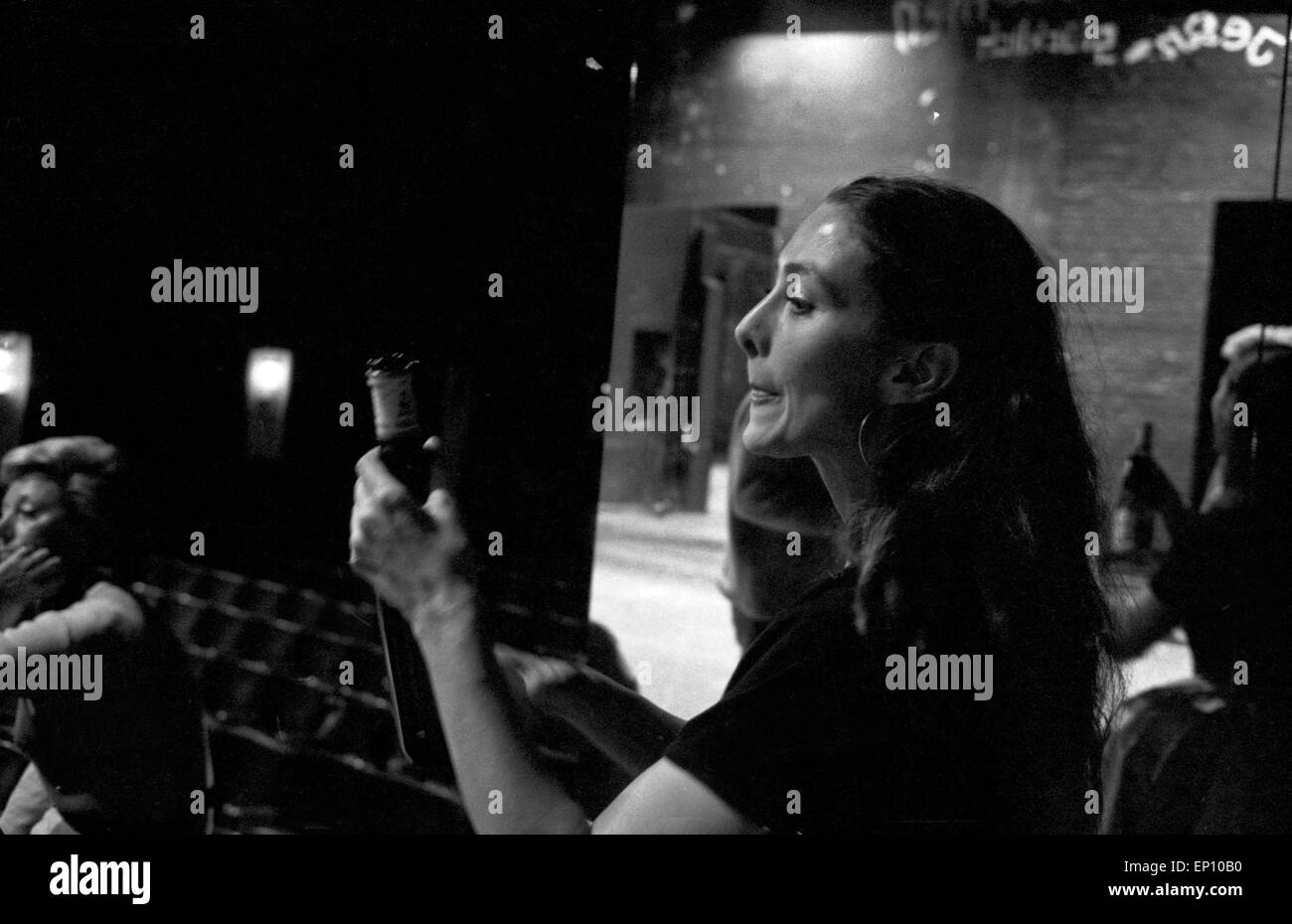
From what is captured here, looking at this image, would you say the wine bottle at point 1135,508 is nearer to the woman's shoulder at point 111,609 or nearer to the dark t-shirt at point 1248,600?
the dark t-shirt at point 1248,600

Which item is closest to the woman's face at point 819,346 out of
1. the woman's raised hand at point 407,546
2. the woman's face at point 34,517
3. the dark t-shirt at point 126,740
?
the woman's raised hand at point 407,546

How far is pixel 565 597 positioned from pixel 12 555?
1.10 meters

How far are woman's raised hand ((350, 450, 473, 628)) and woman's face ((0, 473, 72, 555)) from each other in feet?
1.95

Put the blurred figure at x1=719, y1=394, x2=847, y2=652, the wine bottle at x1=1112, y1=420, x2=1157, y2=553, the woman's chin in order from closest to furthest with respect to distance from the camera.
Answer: the woman's chin
the blurred figure at x1=719, y1=394, x2=847, y2=652
the wine bottle at x1=1112, y1=420, x2=1157, y2=553

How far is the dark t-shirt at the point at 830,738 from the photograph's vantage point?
1.50m

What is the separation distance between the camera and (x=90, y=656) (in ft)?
7.36

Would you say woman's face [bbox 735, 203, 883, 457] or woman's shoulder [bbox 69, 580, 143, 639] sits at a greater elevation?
woman's face [bbox 735, 203, 883, 457]

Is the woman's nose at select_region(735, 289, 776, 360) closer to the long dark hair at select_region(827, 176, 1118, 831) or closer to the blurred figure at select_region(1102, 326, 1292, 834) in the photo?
the long dark hair at select_region(827, 176, 1118, 831)

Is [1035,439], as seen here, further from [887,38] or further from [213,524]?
[213,524]

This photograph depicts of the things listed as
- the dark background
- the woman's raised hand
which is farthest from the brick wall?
the woman's raised hand

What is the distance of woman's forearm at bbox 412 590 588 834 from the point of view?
167 cm

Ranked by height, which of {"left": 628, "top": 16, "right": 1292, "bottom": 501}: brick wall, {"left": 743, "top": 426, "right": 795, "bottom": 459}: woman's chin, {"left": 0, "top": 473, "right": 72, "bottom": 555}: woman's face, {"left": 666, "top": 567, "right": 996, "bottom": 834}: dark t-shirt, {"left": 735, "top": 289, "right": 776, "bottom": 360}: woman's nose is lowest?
{"left": 666, "top": 567, "right": 996, "bottom": 834}: dark t-shirt

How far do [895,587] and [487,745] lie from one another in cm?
67
